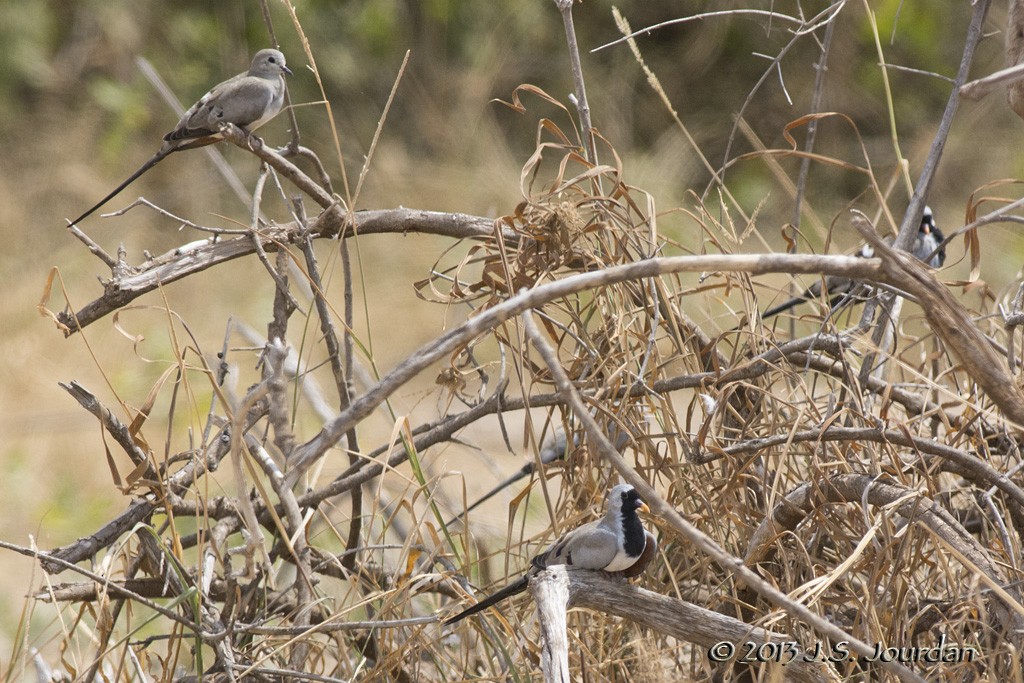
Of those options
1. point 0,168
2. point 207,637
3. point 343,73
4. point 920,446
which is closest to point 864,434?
point 920,446

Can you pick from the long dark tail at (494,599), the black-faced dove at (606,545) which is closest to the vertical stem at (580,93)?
the black-faced dove at (606,545)

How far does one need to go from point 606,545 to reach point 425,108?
5.87 meters

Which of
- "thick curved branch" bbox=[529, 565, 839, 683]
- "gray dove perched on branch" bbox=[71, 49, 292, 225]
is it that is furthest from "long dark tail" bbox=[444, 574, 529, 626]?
"gray dove perched on branch" bbox=[71, 49, 292, 225]

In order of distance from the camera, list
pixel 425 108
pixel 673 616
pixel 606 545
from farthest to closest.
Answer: pixel 425 108 < pixel 606 545 < pixel 673 616

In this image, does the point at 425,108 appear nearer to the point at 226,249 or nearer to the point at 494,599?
the point at 226,249

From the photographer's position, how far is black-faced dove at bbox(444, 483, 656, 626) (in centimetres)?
164

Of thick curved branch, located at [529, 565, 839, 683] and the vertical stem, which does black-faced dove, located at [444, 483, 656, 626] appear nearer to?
thick curved branch, located at [529, 565, 839, 683]

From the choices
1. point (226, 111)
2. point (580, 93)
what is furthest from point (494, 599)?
point (226, 111)

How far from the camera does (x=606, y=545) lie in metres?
1.64

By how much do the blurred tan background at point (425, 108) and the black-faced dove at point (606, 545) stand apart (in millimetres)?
4361

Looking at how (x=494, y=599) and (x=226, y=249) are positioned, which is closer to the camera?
(x=494, y=599)

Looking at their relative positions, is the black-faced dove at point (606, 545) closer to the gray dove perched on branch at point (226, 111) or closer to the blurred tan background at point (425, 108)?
the gray dove perched on branch at point (226, 111)

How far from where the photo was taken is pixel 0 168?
6.75 metres

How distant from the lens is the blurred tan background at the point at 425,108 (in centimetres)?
645
